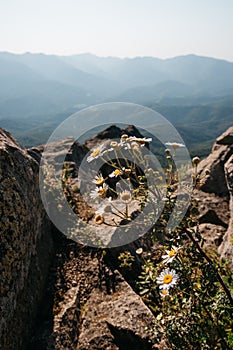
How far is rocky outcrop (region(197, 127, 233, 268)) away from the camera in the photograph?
18.0ft

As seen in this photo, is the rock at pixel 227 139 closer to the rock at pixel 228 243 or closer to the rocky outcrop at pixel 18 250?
the rock at pixel 228 243

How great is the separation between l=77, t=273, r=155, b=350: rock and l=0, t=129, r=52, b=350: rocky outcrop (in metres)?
0.76

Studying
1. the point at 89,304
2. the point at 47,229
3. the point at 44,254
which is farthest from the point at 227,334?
the point at 47,229

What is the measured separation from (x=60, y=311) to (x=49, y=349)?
0.56 meters

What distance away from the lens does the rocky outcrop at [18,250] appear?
3.56 m

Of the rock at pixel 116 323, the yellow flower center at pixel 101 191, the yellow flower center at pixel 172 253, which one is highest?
the yellow flower center at pixel 101 191

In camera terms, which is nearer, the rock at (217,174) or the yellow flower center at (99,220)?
the yellow flower center at (99,220)

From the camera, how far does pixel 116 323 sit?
13.2 feet

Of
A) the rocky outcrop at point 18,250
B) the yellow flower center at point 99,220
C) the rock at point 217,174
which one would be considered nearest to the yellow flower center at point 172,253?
the yellow flower center at point 99,220

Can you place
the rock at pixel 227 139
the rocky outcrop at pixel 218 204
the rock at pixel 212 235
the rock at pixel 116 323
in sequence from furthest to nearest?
1. the rock at pixel 227 139
2. the rock at pixel 212 235
3. the rocky outcrop at pixel 218 204
4. the rock at pixel 116 323

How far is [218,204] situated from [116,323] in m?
3.69

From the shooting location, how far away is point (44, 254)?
16.8 ft

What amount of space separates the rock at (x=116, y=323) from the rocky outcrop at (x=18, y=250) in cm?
76

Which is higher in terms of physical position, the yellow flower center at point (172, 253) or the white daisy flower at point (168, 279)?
the yellow flower center at point (172, 253)
